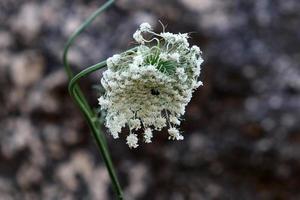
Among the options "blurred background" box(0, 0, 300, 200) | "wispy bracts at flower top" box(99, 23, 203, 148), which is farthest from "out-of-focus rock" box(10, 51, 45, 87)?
"wispy bracts at flower top" box(99, 23, 203, 148)

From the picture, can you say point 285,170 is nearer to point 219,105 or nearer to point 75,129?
point 219,105

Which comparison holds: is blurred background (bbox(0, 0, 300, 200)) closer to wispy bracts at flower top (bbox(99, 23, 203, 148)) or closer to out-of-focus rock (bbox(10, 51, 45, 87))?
out-of-focus rock (bbox(10, 51, 45, 87))

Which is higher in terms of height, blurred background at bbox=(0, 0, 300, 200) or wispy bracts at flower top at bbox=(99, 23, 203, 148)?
blurred background at bbox=(0, 0, 300, 200)

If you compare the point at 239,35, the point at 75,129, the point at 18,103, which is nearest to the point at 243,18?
the point at 239,35

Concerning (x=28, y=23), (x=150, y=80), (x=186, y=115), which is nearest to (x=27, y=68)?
(x=28, y=23)

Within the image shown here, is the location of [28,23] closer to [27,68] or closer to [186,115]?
[27,68]

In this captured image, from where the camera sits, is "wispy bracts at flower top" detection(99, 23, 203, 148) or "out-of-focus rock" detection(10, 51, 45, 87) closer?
"wispy bracts at flower top" detection(99, 23, 203, 148)
